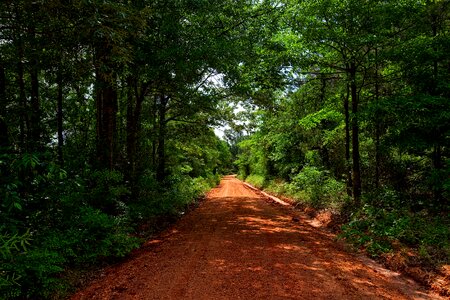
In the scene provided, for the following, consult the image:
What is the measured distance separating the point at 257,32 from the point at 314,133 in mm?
8411

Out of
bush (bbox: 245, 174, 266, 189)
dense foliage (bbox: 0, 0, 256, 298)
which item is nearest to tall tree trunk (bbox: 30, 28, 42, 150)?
dense foliage (bbox: 0, 0, 256, 298)

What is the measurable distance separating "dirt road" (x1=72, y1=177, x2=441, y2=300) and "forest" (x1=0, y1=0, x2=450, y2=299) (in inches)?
32.6

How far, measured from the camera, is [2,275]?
4.22 metres

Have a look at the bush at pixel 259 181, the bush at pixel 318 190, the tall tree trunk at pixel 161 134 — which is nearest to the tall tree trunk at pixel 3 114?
the tall tree trunk at pixel 161 134

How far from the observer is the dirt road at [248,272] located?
4883 millimetres

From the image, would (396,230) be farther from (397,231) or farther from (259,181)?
(259,181)

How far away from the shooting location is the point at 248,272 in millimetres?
5723

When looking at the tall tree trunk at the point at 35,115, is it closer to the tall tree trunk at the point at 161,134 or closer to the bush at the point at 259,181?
the tall tree trunk at the point at 161,134

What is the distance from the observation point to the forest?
5.65 m

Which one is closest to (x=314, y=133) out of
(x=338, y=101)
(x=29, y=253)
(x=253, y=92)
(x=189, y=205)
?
(x=338, y=101)

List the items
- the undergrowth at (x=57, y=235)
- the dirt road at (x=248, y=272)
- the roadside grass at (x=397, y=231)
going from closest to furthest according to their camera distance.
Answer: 1. the undergrowth at (x=57, y=235)
2. the dirt road at (x=248, y=272)
3. the roadside grass at (x=397, y=231)

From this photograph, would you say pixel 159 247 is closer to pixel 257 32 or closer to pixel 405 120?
pixel 405 120

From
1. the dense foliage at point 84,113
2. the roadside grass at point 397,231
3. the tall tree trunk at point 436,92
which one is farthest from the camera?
the tall tree trunk at point 436,92

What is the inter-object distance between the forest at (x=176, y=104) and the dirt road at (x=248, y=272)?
0.83 meters
